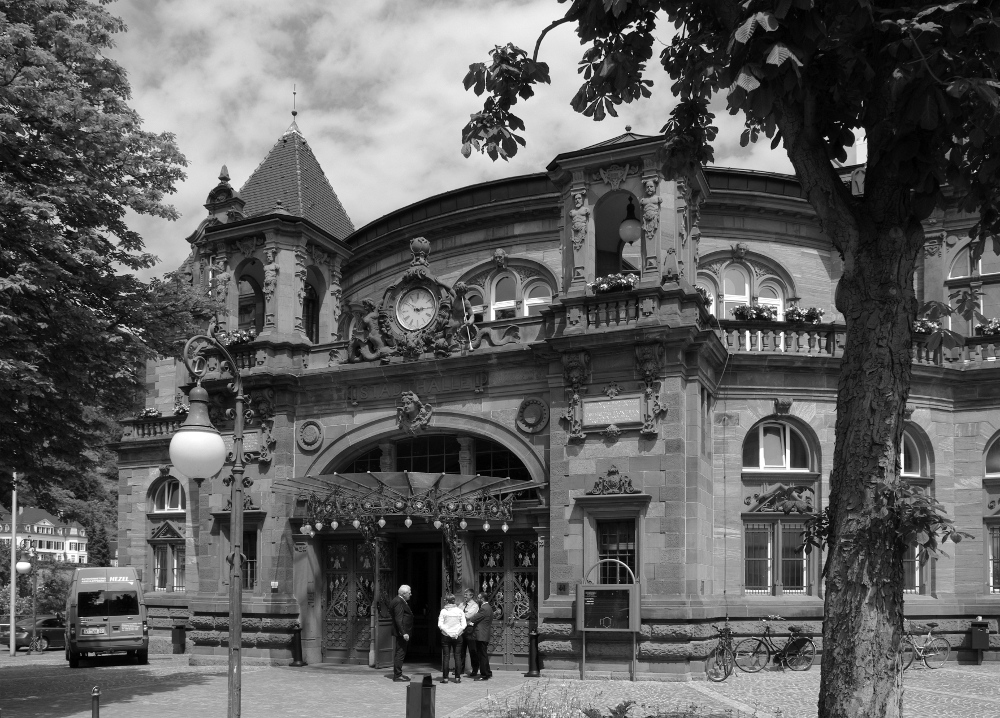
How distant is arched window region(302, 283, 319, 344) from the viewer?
106ft

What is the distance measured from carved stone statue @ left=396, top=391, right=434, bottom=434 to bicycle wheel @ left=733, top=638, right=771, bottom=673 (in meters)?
8.62

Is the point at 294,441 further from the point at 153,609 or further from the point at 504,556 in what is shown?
the point at 153,609

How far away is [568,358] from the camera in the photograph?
24.3 metres

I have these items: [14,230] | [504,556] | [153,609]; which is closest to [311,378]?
[504,556]

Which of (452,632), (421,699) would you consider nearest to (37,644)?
(452,632)

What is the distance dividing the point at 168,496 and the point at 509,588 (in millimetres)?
16780

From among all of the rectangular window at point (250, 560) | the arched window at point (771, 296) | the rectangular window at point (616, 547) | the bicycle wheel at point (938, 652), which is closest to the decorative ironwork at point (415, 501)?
the rectangular window at point (616, 547)

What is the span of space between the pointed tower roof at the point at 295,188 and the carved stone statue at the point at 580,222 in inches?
355

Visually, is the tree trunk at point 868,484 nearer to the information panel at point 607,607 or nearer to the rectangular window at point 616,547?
the information panel at point 607,607

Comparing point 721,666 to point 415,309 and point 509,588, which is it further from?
point 415,309

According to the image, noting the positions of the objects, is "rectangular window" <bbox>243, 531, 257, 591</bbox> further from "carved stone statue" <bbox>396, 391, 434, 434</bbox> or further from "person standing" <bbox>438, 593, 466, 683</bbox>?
"person standing" <bbox>438, 593, 466, 683</bbox>

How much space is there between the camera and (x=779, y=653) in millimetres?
23953

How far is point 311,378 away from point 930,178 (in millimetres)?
19934

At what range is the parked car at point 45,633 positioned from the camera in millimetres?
40656
